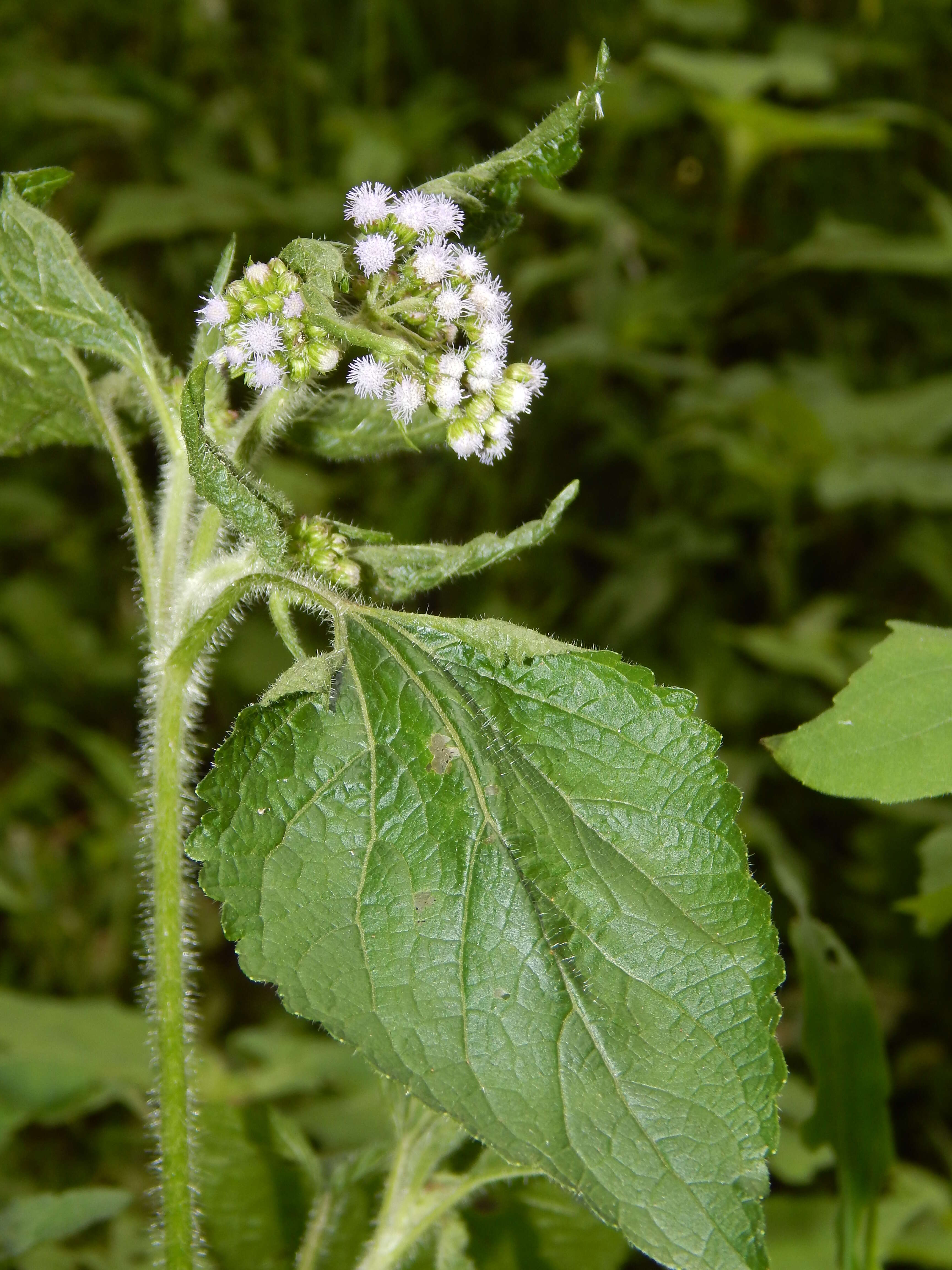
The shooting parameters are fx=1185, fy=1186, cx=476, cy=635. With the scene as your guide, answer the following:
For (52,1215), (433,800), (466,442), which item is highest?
(466,442)

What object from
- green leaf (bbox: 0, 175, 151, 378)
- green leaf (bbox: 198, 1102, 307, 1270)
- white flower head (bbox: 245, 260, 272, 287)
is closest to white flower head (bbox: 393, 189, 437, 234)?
white flower head (bbox: 245, 260, 272, 287)

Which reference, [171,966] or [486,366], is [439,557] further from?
[171,966]

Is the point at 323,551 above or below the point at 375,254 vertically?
below

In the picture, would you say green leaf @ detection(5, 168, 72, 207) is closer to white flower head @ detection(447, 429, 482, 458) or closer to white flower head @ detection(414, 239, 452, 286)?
white flower head @ detection(414, 239, 452, 286)

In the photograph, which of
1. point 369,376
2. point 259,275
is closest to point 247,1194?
point 369,376

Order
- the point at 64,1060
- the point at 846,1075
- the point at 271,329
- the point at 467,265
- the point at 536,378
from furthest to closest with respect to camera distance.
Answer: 1. the point at 64,1060
2. the point at 846,1075
3. the point at 536,378
4. the point at 467,265
5. the point at 271,329

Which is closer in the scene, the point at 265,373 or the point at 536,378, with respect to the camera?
the point at 265,373

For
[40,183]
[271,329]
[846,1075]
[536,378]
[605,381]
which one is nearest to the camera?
[271,329]
